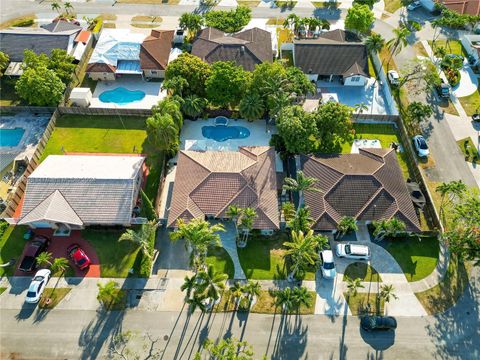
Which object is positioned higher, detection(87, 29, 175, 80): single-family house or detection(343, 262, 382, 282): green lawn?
detection(87, 29, 175, 80): single-family house

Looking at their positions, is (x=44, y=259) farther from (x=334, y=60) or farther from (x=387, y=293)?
(x=334, y=60)

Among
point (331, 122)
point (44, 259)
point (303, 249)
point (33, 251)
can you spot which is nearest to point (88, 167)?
point (33, 251)

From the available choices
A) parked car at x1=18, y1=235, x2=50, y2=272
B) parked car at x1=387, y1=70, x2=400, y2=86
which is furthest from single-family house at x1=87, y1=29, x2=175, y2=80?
parked car at x1=387, y1=70, x2=400, y2=86

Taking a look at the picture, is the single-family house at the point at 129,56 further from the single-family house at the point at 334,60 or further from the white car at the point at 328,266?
the white car at the point at 328,266

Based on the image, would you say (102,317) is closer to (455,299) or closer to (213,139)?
(213,139)

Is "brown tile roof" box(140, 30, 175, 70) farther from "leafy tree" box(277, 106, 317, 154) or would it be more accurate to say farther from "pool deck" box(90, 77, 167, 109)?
"leafy tree" box(277, 106, 317, 154)

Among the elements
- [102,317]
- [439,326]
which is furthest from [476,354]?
[102,317]
